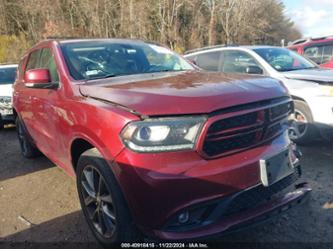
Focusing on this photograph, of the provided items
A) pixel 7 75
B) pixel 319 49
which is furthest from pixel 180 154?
pixel 319 49

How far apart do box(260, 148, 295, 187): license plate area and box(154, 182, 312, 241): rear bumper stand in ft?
0.62

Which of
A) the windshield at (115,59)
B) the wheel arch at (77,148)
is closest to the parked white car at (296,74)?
the windshield at (115,59)

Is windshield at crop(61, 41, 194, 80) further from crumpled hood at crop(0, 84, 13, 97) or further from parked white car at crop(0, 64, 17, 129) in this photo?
crumpled hood at crop(0, 84, 13, 97)

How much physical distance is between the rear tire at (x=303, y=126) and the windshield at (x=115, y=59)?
7.20 feet

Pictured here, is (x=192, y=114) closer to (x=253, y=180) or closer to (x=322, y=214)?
(x=253, y=180)

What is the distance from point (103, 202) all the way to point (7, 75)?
307 inches

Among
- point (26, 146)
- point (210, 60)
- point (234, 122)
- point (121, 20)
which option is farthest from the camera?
point (121, 20)

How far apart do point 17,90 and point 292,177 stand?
410 centimetres

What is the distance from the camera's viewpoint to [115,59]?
386cm

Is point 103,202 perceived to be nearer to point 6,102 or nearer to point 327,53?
point 6,102

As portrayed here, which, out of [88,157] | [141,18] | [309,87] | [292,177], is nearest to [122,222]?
[88,157]

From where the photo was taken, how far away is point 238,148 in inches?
101

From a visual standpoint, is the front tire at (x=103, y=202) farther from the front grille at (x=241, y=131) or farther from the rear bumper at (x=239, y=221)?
the front grille at (x=241, y=131)

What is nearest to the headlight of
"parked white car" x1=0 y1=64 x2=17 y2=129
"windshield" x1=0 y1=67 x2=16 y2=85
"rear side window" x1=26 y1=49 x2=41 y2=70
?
"rear side window" x1=26 y1=49 x2=41 y2=70
